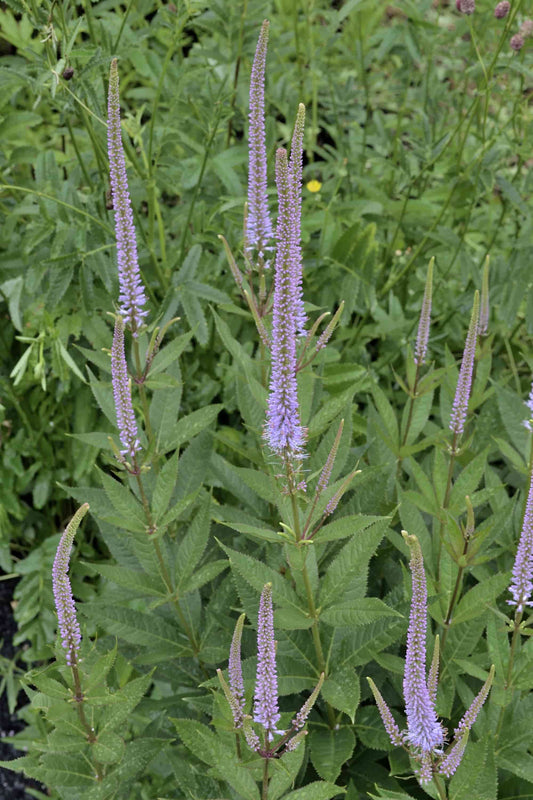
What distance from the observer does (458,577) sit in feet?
7.20

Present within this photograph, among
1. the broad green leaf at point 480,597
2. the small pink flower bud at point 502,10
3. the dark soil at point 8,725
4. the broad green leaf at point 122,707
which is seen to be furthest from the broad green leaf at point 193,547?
the small pink flower bud at point 502,10

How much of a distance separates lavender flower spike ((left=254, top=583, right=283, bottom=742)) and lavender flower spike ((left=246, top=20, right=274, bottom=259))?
1.00 meters

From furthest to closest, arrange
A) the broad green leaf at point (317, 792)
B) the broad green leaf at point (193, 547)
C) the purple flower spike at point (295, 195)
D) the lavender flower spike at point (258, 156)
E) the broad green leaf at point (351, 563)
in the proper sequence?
the broad green leaf at point (193, 547)
the broad green leaf at point (351, 563)
the lavender flower spike at point (258, 156)
the broad green leaf at point (317, 792)
the purple flower spike at point (295, 195)

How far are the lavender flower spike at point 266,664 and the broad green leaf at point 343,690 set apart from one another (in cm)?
40

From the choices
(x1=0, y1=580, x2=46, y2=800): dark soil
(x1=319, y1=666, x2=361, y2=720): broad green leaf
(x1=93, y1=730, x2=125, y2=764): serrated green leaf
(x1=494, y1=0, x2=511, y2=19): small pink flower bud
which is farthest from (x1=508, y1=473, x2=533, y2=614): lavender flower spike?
(x1=0, y1=580, x2=46, y2=800): dark soil

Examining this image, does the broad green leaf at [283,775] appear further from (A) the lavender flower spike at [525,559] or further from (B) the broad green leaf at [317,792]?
(A) the lavender flower spike at [525,559]

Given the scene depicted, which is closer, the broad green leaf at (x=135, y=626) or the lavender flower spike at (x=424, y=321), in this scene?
the lavender flower spike at (x=424, y=321)

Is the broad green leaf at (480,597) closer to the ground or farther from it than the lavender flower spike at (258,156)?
closer to the ground

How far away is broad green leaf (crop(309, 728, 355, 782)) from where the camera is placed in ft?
7.20

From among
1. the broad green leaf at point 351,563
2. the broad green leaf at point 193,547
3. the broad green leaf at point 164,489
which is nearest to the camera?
the broad green leaf at point 351,563

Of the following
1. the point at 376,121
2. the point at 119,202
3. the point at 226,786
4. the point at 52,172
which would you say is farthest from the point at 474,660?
the point at 376,121

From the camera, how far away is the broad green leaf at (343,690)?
210cm

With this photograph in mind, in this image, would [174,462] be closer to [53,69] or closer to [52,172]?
[53,69]

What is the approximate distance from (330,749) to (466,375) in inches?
40.8
